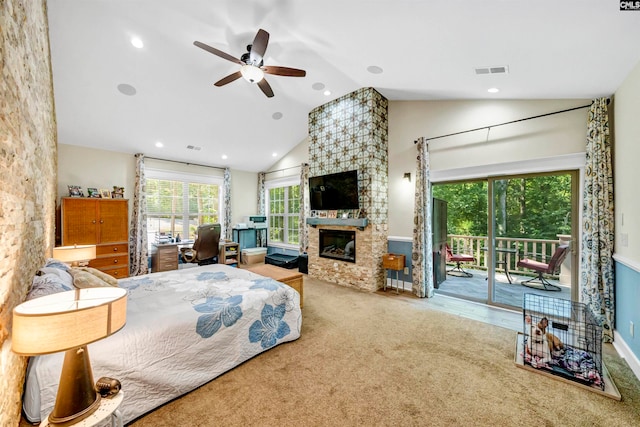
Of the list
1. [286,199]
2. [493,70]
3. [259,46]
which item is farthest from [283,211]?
[493,70]

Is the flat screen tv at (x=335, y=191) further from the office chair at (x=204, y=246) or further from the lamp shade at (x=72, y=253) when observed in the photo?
the lamp shade at (x=72, y=253)

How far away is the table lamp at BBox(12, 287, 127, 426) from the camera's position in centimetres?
94

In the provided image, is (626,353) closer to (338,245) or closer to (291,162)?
(338,245)

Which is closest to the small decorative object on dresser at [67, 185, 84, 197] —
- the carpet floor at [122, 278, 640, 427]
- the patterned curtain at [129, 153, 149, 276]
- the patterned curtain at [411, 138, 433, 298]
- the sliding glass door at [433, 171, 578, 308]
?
the patterned curtain at [129, 153, 149, 276]

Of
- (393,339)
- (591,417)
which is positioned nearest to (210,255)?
(393,339)

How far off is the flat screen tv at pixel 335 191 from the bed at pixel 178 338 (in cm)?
227

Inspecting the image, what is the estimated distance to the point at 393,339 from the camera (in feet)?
8.87

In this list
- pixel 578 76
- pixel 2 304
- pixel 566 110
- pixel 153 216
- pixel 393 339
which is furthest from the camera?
pixel 153 216

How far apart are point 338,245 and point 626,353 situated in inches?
144

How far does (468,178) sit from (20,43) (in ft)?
15.3

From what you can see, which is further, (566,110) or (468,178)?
(468,178)

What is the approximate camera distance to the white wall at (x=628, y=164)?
86.2 inches

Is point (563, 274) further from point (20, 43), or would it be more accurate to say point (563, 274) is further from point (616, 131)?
point (20, 43)

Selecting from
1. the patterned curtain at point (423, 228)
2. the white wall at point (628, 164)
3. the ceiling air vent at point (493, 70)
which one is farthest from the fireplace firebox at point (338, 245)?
the white wall at point (628, 164)
